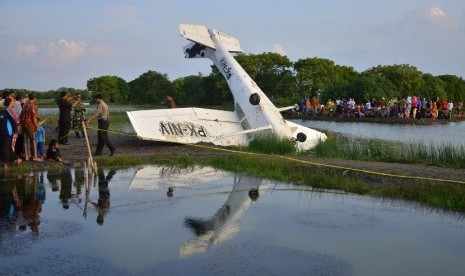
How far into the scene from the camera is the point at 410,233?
8688 millimetres

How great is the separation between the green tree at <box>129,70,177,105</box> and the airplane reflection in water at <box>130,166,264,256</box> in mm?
75546

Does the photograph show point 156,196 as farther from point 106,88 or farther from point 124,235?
point 106,88

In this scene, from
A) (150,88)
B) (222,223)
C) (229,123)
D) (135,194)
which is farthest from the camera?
(150,88)

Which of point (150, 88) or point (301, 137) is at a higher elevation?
point (150, 88)

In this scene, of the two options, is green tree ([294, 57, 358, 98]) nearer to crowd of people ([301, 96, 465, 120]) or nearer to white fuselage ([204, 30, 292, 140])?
crowd of people ([301, 96, 465, 120])

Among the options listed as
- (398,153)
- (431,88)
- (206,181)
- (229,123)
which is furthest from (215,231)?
(431,88)

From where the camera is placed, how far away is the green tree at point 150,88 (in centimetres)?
9162

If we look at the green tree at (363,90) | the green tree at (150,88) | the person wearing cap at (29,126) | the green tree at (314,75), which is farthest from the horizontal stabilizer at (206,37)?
the green tree at (150,88)

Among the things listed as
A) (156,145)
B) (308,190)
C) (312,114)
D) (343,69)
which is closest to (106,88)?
(343,69)

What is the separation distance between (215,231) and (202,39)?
17024 mm

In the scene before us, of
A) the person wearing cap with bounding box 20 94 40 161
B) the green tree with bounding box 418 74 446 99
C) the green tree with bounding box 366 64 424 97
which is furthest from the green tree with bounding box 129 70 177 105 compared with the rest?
the person wearing cap with bounding box 20 94 40 161

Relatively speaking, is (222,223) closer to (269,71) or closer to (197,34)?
(197,34)

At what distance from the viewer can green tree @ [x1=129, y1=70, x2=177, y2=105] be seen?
91.6 meters

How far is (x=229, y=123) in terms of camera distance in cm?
2216
